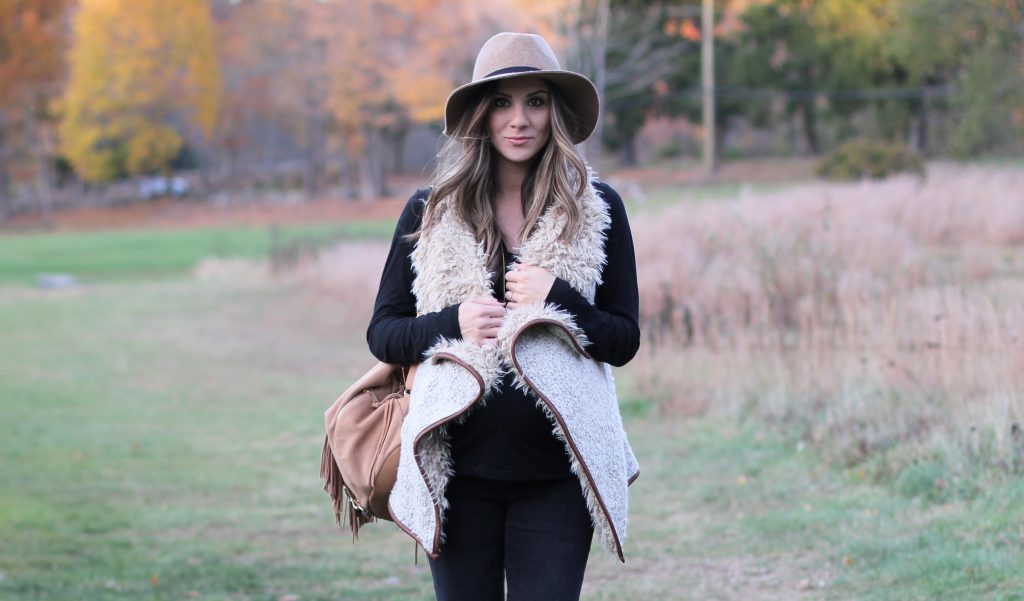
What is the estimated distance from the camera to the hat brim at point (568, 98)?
2.98 meters

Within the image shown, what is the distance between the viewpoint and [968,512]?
18.5 feet

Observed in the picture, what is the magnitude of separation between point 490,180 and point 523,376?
1.89 ft

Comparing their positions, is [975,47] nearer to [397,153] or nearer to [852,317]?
[852,317]

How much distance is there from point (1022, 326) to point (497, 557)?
16.8 feet

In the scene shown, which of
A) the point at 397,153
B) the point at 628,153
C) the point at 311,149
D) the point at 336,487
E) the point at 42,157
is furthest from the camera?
the point at 397,153

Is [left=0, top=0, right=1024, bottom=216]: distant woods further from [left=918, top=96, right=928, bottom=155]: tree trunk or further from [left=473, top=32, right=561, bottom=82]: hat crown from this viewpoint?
[left=473, top=32, right=561, bottom=82]: hat crown

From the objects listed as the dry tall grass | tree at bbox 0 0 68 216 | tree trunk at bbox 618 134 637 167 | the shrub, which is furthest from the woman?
tree at bbox 0 0 68 216

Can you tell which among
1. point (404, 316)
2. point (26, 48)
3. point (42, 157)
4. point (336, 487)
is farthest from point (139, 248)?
point (404, 316)

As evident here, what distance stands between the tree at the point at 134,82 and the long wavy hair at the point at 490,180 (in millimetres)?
53977

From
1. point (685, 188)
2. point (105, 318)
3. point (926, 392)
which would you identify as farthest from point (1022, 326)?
point (685, 188)

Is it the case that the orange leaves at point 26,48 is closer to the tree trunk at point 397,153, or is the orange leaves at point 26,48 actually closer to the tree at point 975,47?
the tree trunk at point 397,153

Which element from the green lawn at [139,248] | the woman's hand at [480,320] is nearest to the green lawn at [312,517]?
the woman's hand at [480,320]

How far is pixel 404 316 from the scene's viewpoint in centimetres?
308

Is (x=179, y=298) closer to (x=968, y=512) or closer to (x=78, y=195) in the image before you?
(x=968, y=512)
